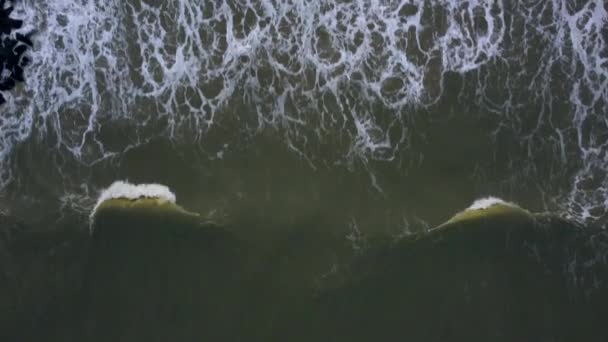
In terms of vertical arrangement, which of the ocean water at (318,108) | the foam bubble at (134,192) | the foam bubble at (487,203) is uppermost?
the ocean water at (318,108)

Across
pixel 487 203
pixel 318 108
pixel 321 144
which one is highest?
pixel 318 108

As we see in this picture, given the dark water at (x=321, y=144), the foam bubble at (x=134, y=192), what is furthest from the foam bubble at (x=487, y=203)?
the foam bubble at (x=134, y=192)

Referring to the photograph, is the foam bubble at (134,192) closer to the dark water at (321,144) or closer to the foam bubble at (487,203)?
the dark water at (321,144)

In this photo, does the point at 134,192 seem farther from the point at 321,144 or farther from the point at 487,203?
the point at 487,203

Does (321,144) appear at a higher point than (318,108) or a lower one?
lower

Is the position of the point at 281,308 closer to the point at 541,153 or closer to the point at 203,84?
the point at 203,84

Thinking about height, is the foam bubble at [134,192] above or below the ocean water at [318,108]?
below

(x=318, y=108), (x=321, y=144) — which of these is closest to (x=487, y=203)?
(x=321, y=144)

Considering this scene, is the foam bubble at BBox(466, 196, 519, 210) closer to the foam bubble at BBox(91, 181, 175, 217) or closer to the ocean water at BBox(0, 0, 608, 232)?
the ocean water at BBox(0, 0, 608, 232)

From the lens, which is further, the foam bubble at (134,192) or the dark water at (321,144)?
the foam bubble at (134,192)
